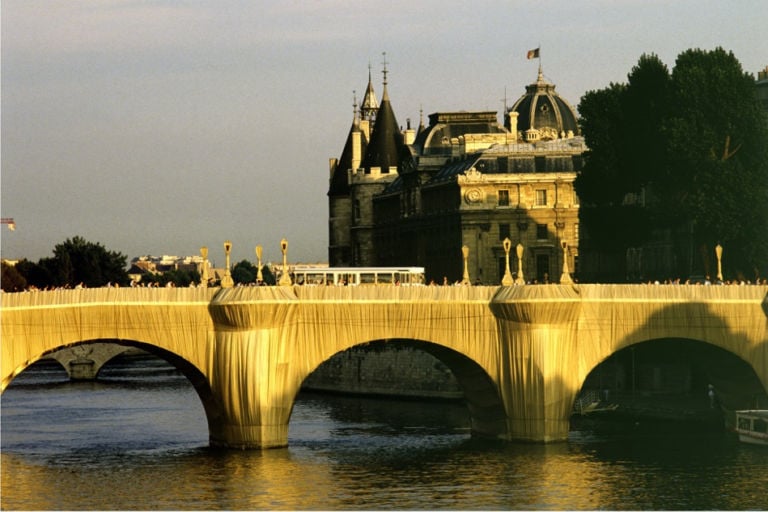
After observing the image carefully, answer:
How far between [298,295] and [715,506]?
83.2 feet

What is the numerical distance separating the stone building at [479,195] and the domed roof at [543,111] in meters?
0.09

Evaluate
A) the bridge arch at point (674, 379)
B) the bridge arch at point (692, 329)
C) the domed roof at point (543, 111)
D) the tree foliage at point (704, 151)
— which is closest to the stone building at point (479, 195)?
the domed roof at point (543, 111)

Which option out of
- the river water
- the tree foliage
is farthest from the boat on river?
the tree foliage

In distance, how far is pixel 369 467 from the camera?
9444 centimetres

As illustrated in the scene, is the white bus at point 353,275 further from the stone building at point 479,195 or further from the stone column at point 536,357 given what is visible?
the stone column at point 536,357

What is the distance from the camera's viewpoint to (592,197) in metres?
132

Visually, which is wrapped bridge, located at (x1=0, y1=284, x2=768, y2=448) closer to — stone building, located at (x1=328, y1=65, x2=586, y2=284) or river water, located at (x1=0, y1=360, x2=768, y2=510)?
river water, located at (x1=0, y1=360, x2=768, y2=510)

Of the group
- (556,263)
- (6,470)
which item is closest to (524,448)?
(6,470)

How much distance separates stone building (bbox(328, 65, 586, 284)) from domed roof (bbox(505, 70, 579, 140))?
90 millimetres

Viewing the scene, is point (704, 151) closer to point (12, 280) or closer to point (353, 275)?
point (353, 275)

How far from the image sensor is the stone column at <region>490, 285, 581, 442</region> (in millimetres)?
99875

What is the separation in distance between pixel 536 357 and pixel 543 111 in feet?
288

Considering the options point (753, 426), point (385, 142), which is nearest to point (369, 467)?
point (753, 426)

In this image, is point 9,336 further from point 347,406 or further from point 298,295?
point 347,406
